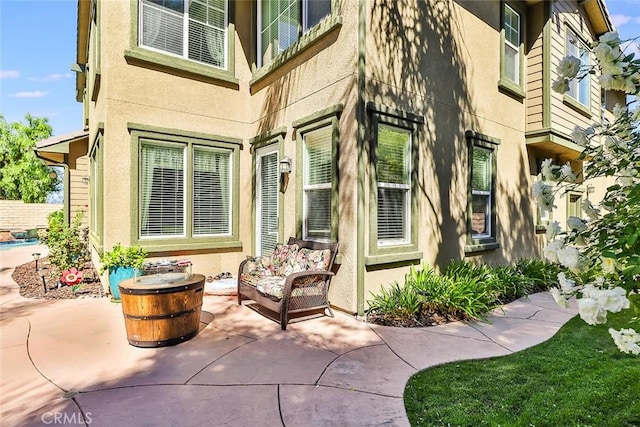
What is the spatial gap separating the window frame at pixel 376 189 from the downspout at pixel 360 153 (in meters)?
0.15

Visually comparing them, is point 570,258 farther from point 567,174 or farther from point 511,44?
point 511,44

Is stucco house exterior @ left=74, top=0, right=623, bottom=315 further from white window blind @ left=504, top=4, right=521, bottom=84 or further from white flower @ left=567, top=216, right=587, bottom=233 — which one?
white flower @ left=567, top=216, right=587, bottom=233

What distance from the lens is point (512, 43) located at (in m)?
8.44

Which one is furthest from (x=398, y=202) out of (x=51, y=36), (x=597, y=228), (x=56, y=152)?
(x=51, y=36)

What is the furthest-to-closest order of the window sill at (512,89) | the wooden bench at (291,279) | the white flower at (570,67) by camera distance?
1. the window sill at (512,89)
2. the wooden bench at (291,279)
3. the white flower at (570,67)

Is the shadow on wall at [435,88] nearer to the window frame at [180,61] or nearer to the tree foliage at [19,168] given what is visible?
the window frame at [180,61]

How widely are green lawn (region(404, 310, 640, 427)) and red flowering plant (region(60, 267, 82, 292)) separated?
6728 mm

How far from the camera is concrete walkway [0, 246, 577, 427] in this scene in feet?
9.16

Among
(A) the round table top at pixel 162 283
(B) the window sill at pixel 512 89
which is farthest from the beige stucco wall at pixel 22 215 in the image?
(B) the window sill at pixel 512 89

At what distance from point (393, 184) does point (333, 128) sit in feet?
4.39

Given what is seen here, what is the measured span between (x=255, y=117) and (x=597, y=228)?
22.7 feet

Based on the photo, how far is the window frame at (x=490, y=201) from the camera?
7.05m

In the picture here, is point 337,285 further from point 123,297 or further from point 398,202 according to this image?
point 123,297

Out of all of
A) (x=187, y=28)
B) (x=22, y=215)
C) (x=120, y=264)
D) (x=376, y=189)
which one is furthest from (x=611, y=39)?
(x=22, y=215)
